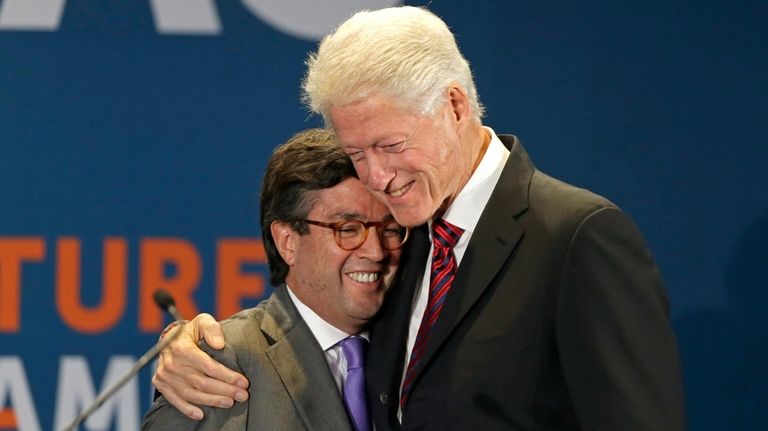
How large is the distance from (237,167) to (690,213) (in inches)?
52.1

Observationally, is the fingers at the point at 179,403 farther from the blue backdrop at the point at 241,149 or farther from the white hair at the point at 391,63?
the blue backdrop at the point at 241,149

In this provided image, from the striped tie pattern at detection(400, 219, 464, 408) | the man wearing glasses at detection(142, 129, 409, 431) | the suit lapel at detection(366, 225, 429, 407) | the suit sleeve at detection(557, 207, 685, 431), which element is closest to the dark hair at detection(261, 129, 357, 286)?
the man wearing glasses at detection(142, 129, 409, 431)

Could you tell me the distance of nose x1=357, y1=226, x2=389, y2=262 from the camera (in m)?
2.29

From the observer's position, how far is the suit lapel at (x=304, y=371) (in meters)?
2.20

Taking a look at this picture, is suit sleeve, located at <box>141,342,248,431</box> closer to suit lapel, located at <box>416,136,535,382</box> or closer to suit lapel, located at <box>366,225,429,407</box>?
suit lapel, located at <box>366,225,429,407</box>

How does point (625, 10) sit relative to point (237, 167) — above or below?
above

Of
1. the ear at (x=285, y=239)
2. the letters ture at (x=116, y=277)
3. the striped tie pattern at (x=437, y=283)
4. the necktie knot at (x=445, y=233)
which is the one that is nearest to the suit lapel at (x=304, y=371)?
the ear at (x=285, y=239)

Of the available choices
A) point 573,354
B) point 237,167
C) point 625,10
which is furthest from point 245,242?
point 573,354

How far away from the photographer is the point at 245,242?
3.40m

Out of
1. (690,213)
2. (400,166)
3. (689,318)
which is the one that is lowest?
(689,318)

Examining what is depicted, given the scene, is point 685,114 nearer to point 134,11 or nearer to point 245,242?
point 245,242

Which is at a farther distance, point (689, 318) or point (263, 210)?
point (689, 318)

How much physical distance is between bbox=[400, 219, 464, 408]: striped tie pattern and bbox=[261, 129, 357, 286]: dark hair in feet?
1.06

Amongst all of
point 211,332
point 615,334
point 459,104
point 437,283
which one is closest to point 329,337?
point 211,332
